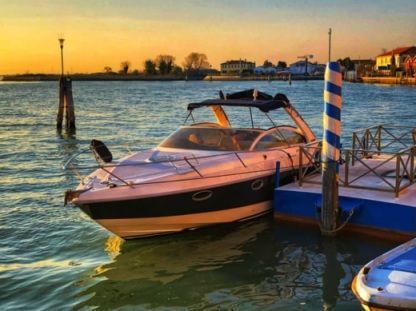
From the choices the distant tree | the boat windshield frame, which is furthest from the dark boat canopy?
the distant tree

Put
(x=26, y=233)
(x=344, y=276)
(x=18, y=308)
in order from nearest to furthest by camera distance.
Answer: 1. (x=18, y=308)
2. (x=344, y=276)
3. (x=26, y=233)

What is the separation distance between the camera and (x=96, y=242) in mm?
10672

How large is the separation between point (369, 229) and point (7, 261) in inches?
255

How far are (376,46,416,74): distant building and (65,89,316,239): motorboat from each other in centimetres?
13456

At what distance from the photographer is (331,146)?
391 inches

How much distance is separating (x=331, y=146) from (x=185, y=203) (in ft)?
9.28

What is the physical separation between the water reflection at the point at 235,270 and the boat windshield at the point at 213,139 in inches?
65.7

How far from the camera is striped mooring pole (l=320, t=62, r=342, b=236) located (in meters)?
9.88

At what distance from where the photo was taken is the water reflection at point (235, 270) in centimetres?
782

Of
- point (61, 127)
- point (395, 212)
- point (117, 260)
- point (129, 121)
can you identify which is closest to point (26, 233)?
point (117, 260)

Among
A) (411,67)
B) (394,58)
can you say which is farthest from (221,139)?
(394,58)

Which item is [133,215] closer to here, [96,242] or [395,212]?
[96,242]

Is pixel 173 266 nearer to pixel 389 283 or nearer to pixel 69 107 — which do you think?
pixel 389 283

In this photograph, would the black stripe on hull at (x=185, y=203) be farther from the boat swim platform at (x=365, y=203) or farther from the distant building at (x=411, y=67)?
the distant building at (x=411, y=67)
